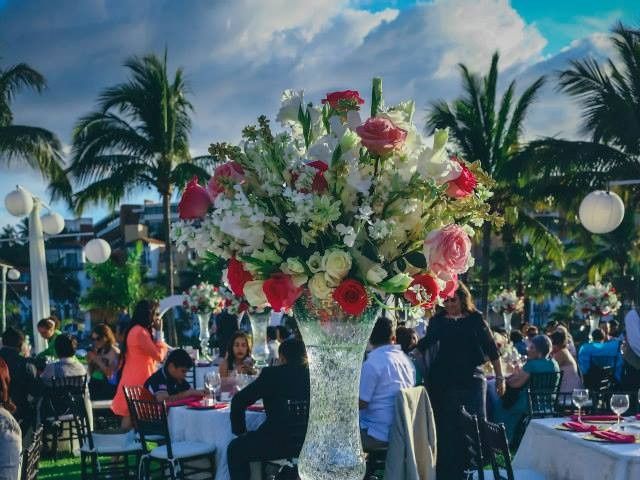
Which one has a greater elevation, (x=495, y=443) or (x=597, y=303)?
(x=597, y=303)

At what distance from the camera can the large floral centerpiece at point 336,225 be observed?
224 centimetres

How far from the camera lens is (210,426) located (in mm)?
6488

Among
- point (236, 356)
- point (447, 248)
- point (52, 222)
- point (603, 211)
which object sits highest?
point (52, 222)

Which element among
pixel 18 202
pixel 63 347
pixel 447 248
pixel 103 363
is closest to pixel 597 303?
pixel 103 363

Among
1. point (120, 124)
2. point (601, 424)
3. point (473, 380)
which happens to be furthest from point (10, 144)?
point (601, 424)

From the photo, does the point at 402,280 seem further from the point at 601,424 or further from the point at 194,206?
the point at 601,424

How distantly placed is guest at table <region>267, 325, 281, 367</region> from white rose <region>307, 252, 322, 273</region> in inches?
240

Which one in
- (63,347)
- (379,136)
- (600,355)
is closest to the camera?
(379,136)

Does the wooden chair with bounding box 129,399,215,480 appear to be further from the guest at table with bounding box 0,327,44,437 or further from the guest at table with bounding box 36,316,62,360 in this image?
the guest at table with bounding box 36,316,62,360

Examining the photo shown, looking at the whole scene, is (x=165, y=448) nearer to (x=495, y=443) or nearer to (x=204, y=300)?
(x=495, y=443)

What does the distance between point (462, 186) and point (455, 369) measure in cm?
417

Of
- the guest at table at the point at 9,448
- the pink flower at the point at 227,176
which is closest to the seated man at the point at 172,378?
the guest at table at the point at 9,448

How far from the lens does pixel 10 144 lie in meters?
17.3

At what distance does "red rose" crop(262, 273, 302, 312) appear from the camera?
229 centimetres
